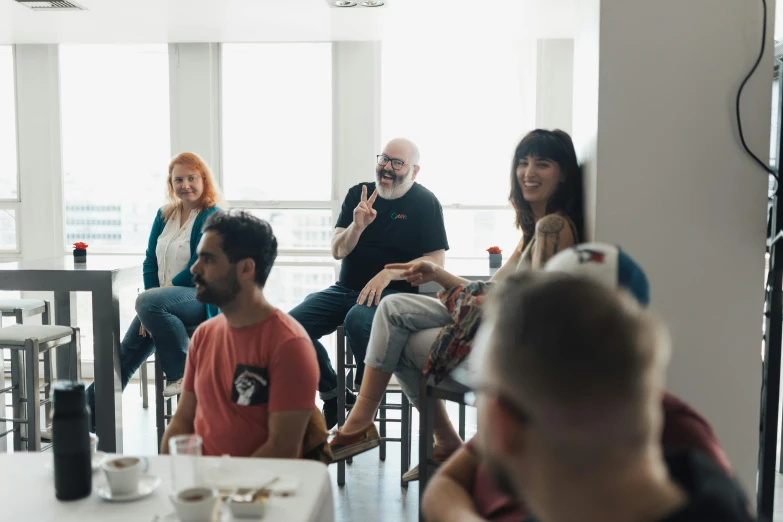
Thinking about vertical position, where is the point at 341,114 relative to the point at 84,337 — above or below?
above

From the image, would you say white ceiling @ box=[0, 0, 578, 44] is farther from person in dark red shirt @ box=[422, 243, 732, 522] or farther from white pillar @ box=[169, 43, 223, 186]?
person in dark red shirt @ box=[422, 243, 732, 522]

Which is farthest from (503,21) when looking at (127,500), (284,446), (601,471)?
(601,471)

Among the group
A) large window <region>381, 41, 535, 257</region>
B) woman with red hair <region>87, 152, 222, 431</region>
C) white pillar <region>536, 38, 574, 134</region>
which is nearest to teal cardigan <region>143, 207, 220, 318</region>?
woman with red hair <region>87, 152, 222, 431</region>

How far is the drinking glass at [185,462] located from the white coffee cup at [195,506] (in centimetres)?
7

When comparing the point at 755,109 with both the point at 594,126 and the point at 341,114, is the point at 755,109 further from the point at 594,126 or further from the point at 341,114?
the point at 341,114

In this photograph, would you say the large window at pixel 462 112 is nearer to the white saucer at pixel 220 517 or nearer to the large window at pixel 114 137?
the large window at pixel 114 137

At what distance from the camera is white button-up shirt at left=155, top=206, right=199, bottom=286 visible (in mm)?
3480

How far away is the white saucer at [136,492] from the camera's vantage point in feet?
4.19

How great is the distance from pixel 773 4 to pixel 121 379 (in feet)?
9.51

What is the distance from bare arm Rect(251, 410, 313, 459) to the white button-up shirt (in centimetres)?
202

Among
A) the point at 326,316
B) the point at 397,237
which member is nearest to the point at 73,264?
the point at 326,316

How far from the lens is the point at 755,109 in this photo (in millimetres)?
2131

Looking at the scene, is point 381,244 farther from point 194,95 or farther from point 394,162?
point 194,95

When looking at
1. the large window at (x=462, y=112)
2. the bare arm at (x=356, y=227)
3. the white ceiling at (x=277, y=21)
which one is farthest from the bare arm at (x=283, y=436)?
the large window at (x=462, y=112)
